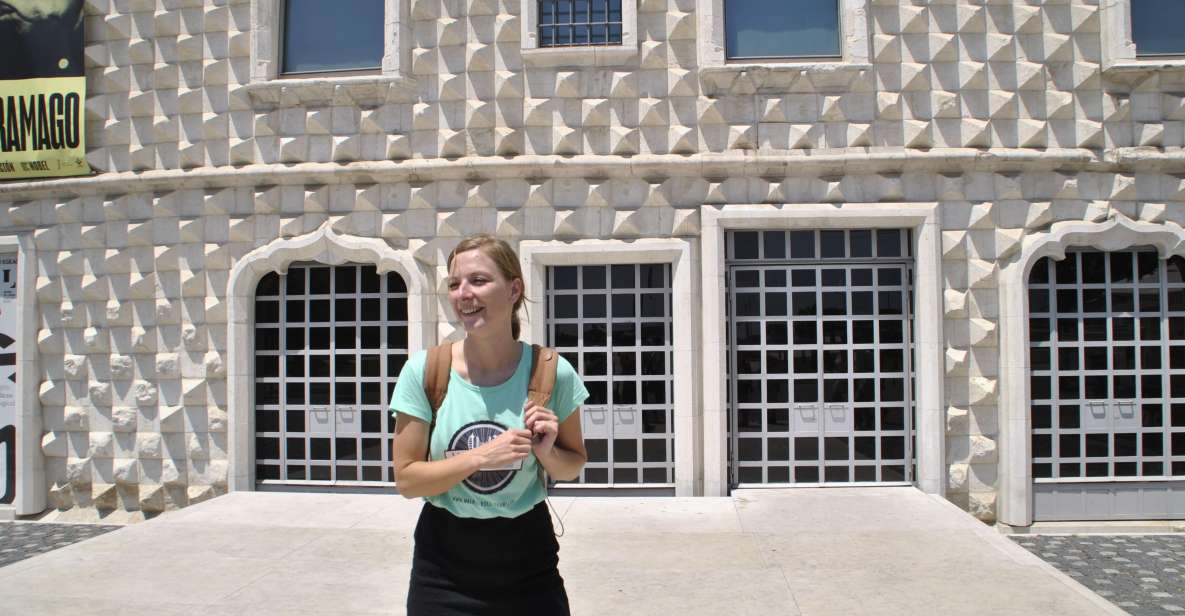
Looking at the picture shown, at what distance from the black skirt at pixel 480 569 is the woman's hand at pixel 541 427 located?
0.31 meters

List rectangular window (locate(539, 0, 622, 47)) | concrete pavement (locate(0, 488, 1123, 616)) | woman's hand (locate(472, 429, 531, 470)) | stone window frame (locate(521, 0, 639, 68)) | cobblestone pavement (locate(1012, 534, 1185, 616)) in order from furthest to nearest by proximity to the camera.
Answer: rectangular window (locate(539, 0, 622, 47)) < stone window frame (locate(521, 0, 639, 68)) < cobblestone pavement (locate(1012, 534, 1185, 616)) < concrete pavement (locate(0, 488, 1123, 616)) < woman's hand (locate(472, 429, 531, 470))

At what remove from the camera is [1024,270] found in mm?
8430

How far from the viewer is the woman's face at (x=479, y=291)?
2639 millimetres

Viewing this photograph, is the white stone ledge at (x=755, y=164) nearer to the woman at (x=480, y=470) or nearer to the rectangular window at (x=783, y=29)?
the rectangular window at (x=783, y=29)

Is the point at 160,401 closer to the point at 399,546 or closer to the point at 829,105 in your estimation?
the point at 399,546

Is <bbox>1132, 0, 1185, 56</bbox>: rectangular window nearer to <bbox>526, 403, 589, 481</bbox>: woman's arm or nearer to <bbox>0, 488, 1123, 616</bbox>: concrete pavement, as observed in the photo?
<bbox>0, 488, 1123, 616</bbox>: concrete pavement

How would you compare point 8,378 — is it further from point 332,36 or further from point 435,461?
point 435,461

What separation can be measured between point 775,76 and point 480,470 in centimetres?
722

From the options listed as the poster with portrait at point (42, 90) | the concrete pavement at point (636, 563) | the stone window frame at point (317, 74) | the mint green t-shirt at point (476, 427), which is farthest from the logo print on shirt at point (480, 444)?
the poster with portrait at point (42, 90)

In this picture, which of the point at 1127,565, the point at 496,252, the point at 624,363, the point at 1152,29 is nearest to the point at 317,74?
the point at 624,363

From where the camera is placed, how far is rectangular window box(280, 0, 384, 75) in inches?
365

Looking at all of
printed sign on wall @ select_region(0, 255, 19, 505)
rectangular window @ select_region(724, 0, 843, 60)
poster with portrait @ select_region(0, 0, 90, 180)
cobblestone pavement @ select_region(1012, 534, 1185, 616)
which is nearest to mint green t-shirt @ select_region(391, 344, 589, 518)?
cobblestone pavement @ select_region(1012, 534, 1185, 616)

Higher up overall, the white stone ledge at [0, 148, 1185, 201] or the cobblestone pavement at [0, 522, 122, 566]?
the white stone ledge at [0, 148, 1185, 201]

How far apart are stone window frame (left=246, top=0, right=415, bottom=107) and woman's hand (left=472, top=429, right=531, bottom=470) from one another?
7.23 meters
